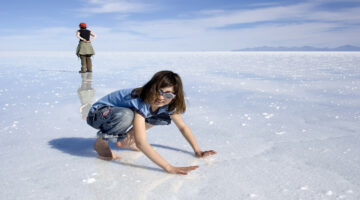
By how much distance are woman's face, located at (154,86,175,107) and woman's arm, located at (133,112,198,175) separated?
150 mm

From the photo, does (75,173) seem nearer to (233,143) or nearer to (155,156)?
(155,156)

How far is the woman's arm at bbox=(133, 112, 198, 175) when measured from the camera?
6.12 ft

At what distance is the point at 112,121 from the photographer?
2.03 meters

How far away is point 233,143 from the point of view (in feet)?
8.51

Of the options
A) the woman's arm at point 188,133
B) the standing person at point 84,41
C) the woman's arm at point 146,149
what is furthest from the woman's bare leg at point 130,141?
the standing person at point 84,41

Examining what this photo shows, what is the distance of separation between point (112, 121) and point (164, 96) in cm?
45

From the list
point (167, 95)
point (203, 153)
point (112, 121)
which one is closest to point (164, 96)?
point (167, 95)

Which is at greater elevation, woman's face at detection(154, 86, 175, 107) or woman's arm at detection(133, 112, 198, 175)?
woman's face at detection(154, 86, 175, 107)

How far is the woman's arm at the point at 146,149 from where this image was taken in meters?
1.86

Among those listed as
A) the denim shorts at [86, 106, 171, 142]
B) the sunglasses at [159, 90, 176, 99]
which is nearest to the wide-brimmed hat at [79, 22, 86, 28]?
the denim shorts at [86, 106, 171, 142]

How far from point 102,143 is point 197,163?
0.74 metres

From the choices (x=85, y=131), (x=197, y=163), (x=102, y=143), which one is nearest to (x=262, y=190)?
(x=197, y=163)

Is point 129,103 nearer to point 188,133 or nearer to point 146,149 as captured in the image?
point 146,149

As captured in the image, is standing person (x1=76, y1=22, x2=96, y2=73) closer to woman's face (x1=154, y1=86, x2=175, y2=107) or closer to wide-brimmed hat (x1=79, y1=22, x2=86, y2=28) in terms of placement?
wide-brimmed hat (x1=79, y1=22, x2=86, y2=28)
